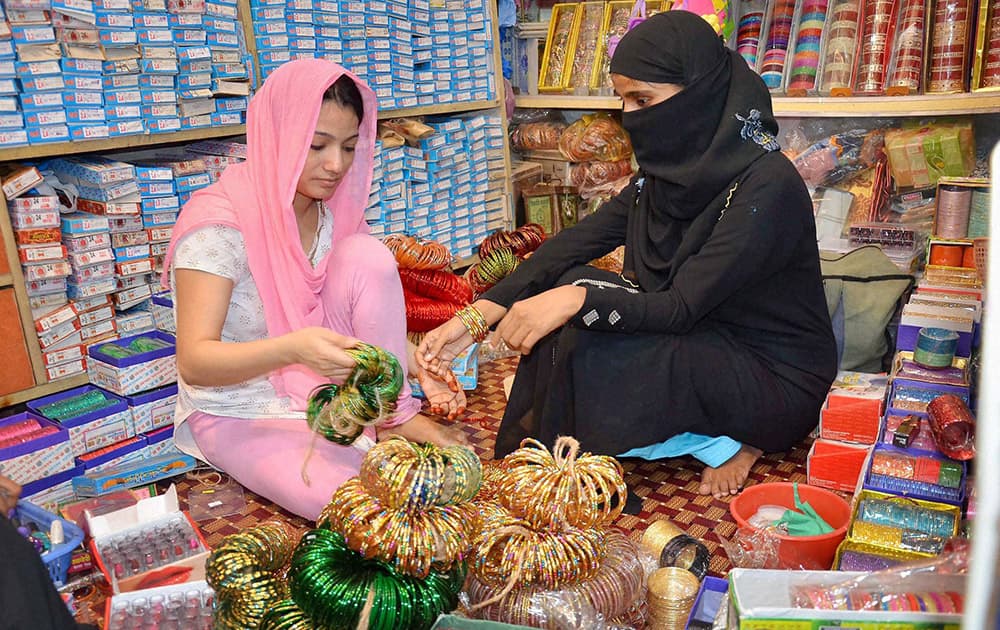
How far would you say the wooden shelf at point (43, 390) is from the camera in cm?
240

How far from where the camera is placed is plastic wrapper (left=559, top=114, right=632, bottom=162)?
4.09m

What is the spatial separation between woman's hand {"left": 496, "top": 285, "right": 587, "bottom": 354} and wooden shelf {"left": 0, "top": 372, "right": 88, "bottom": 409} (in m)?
1.44

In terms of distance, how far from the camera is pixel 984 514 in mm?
508

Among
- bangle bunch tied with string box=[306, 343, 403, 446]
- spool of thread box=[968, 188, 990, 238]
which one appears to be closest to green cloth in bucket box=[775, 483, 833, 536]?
bangle bunch tied with string box=[306, 343, 403, 446]

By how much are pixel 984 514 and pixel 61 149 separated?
2.60 metres

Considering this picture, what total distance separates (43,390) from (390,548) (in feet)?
5.76

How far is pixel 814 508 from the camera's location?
188 centimetres

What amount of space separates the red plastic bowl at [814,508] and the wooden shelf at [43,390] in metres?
1.97

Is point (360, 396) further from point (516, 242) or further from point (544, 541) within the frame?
point (516, 242)

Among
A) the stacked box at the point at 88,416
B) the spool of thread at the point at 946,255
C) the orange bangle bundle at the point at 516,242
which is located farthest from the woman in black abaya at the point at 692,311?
the orange bangle bundle at the point at 516,242

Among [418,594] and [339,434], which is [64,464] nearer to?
[339,434]

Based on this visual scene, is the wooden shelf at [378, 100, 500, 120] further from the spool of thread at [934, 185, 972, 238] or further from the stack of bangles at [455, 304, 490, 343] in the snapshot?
the spool of thread at [934, 185, 972, 238]

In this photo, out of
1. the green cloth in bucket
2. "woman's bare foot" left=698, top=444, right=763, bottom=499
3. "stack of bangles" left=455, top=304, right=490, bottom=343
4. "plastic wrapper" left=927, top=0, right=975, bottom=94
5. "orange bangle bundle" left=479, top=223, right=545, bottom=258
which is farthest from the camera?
"orange bangle bundle" left=479, top=223, right=545, bottom=258

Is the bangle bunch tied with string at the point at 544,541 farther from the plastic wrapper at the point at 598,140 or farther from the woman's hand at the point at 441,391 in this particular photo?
the plastic wrapper at the point at 598,140
